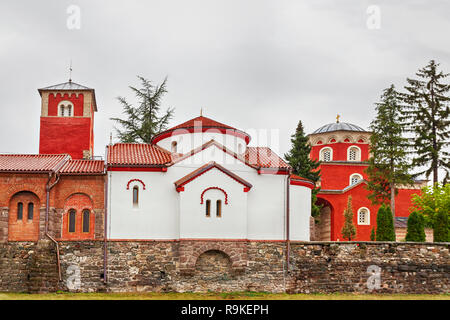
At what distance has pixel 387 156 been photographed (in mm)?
36031

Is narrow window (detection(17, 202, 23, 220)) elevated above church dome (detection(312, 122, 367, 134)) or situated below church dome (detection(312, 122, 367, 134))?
below

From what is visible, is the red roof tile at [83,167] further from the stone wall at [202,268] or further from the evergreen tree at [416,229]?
the evergreen tree at [416,229]

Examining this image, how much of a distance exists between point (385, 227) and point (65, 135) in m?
20.2

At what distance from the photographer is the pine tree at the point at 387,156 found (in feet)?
118

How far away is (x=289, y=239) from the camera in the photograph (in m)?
26.2

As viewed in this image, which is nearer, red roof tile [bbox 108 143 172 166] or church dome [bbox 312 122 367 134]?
red roof tile [bbox 108 143 172 166]

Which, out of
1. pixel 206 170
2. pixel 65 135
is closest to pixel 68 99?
pixel 65 135

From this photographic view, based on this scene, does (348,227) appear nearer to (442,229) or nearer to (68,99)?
(442,229)

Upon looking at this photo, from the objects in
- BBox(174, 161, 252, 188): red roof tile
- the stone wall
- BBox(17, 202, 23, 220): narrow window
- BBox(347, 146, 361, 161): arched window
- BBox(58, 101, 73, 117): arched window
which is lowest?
the stone wall

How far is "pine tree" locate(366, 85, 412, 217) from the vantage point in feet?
118

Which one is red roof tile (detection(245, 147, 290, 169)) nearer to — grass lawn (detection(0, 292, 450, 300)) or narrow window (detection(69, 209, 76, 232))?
grass lawn (detection(0, 292, 450, 300))

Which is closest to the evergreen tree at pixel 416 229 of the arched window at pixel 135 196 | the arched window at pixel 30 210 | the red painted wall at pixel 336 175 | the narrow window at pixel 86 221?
the red painted wall at pixel 336 175

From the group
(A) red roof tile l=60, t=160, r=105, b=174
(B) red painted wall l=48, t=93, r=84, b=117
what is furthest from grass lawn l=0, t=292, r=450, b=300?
(B) red painted wall l=48, t=93, r=84, b=117

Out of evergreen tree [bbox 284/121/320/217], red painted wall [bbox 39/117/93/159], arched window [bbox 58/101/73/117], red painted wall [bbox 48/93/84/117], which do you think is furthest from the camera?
evergreen tree [bbox 284/121/320/217]
